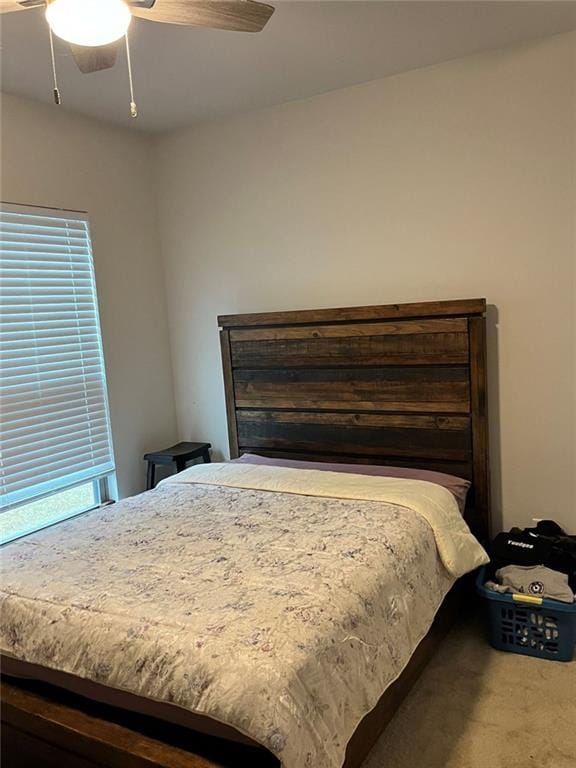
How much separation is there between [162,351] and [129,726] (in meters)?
2.52

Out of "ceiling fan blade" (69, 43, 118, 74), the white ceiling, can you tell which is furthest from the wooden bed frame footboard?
the white ceiling

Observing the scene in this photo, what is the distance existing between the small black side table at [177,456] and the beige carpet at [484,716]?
5.69ft

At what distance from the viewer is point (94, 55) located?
187 centimetres

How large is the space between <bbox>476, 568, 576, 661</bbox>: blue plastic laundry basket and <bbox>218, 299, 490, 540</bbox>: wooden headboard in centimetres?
48

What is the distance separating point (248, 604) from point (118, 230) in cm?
254

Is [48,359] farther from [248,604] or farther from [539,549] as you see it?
[539,549]

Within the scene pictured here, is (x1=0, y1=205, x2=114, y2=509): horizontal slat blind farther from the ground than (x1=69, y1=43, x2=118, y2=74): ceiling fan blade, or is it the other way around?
(x1=69, y1=43, x2=118, y2=74): ceiling fan blade

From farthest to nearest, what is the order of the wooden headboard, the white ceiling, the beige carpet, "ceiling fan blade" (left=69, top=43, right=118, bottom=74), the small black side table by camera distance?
the small black side table → the wooden headboard → the white ceiling → the beige carpet → "ceiling fan blade" (left=69, top=43, right=118, bottom=74)

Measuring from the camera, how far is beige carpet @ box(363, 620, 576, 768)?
1942 millimetres

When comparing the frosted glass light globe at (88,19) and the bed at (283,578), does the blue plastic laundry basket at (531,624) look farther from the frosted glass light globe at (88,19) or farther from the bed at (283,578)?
the frosted glass light globe at (88,19)

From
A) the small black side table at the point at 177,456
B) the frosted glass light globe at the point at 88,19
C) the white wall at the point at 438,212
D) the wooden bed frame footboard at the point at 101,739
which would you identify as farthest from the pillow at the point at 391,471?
the frosted glass light globe at the point at 88,19

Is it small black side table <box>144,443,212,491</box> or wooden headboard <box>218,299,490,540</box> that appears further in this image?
small black side table <box>144,443,212,491</box>

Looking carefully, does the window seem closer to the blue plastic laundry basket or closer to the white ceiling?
the white ceiling

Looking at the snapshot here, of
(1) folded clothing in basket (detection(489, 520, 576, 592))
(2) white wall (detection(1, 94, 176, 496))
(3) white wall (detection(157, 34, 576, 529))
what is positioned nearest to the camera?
(1) folded clothing in basket (detection(489, 520, 576, 592))
